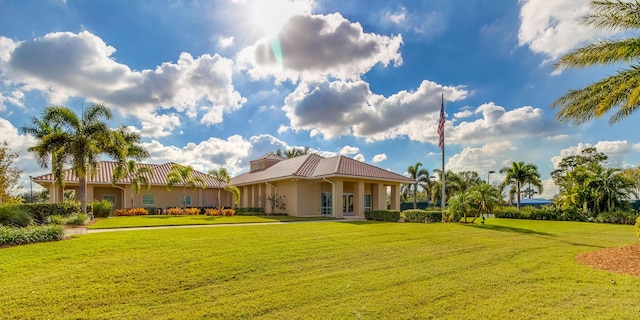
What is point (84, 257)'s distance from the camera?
26.2ft

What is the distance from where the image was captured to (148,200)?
31344 mm

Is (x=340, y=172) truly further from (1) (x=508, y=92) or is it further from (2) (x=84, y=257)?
(2) (x=84, y=257)

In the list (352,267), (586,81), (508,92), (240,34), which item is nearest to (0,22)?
(240,34)

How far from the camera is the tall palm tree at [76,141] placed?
60.8 feet

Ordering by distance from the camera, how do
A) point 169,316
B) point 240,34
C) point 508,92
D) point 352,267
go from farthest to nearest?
1. point 508,92
2. point 240,34
3. point 352,267
4. point 169,316

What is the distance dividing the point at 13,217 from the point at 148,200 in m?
19.6

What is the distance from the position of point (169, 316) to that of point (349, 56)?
15364 mm

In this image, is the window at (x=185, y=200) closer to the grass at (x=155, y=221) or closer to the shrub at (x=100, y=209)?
the shrub at (x=100, y=209)

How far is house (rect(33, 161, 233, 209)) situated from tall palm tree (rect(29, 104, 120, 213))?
9400 millimetres

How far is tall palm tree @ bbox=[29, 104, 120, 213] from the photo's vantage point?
18.5m

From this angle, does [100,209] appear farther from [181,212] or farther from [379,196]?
[379,196]

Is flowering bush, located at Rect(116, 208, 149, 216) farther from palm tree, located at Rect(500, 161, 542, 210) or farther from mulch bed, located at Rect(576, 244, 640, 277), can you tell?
A: palm tree, located at Rect(500, 161, 542, 210)

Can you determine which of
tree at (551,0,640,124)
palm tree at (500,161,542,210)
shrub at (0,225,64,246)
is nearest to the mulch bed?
tree at (551,0,640,124)

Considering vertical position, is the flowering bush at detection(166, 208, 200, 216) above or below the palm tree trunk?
below
